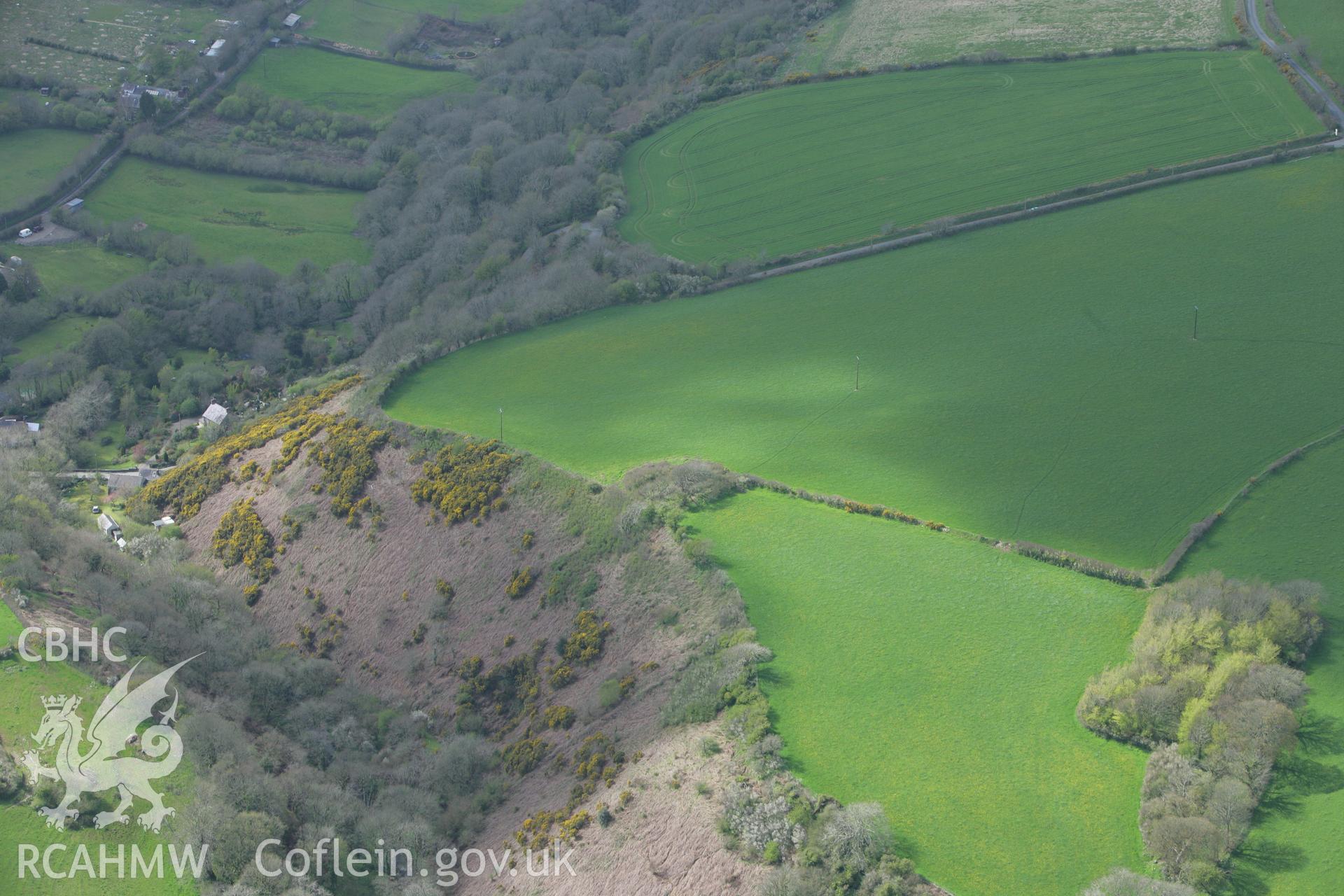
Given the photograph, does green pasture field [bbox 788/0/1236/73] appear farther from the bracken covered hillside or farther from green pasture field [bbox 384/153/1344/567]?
the bracken covered hillside

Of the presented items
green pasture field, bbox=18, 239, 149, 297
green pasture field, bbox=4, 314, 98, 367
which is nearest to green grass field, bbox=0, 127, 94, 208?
green pasture field, bbox=18, 239, 149, 297

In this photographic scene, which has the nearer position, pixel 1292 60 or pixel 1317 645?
pixel 1317 645

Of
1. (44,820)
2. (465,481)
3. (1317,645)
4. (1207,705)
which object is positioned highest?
(1207,705)

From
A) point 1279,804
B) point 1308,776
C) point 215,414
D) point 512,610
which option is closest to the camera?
point 1279,804

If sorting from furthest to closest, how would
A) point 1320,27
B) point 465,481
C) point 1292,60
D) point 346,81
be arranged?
point 346,81
point 1320,27
point 1292,60
point 465,481

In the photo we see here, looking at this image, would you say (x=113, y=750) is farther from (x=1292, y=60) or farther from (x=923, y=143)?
(x=1292, y=60)

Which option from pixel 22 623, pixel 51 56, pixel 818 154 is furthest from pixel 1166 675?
pixel 51 56

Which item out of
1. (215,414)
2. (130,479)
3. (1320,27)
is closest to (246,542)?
(130,479)
